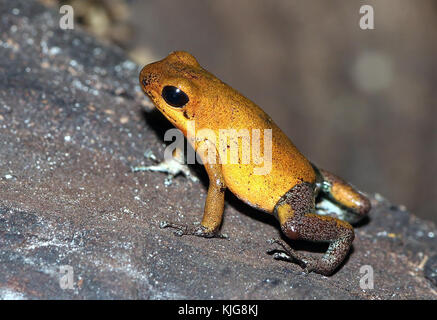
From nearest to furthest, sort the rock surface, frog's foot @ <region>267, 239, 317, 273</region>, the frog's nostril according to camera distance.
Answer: the rock surface < frog's foot @ <region>267, 239, 317, 273</region> < the frog's nostril

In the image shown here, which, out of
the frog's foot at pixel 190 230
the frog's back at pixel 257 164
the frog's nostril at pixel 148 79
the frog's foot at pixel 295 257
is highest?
the frog's nostril at pixel 148 79

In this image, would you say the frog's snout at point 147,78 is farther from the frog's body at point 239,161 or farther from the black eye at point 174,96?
the black eye at point 174,96

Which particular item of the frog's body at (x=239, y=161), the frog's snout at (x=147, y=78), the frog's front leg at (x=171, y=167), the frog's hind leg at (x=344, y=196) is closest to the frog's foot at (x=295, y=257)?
the frog's body at (x=239, y=161)

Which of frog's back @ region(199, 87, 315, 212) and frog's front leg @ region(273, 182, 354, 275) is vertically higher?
frog's back @ region(199, 87, 315, 212)

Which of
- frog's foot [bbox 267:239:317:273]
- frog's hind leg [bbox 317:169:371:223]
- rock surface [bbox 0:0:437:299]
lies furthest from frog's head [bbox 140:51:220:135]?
frog's hind leg [bbox 317:169:371:223]

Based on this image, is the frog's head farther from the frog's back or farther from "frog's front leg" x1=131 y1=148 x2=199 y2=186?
"frog's front leg" x1=131 y1=148 x2=199 y2=186

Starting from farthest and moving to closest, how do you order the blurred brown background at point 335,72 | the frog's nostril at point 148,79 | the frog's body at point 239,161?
the blurred brown background at point 335,72 < the frog's nostril at point 148,79 < the frog's body at point 239,161
